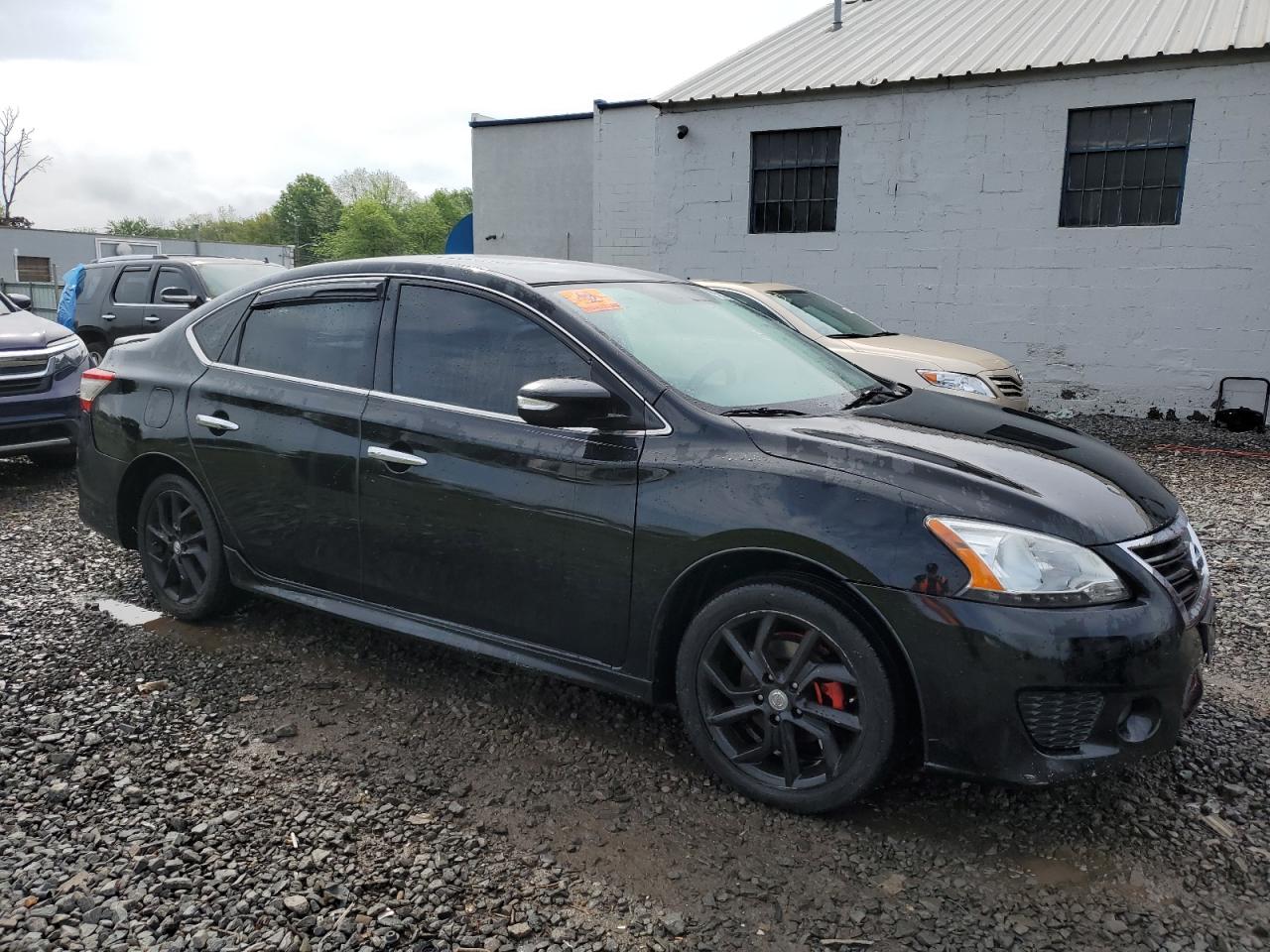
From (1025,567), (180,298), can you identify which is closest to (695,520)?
(1025,567)

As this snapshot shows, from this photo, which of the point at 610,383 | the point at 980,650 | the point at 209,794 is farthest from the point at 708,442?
the point at 209,794

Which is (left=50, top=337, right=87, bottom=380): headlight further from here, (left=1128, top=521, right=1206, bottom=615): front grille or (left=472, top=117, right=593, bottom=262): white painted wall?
(left=472, top=117, right=593, bottom=262): white painted wall

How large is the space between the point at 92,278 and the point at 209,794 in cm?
1180

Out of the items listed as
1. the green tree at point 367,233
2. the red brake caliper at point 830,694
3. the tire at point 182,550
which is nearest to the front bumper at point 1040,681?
the red brake caliper at point 830,694

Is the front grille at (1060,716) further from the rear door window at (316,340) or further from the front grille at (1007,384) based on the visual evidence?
the front grille at (1007,384)

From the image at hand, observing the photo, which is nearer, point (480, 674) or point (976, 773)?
point (976, 773)

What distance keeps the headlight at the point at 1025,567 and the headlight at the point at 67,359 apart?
7.26m

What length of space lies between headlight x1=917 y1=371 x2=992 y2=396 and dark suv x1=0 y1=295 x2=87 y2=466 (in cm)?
673

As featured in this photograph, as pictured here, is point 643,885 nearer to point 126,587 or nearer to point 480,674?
point 480,674

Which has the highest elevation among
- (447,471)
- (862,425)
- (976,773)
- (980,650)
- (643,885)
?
(862,425)

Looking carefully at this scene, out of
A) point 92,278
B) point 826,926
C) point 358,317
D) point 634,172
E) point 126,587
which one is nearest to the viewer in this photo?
point 826,926

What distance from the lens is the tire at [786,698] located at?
8.86ft

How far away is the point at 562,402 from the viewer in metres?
2.99

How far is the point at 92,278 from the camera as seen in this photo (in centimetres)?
1262
